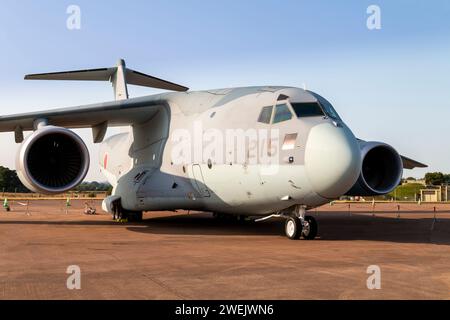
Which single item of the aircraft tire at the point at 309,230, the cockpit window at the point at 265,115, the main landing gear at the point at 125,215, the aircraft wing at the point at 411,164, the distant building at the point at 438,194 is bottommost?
the distant building at the point at 438,194

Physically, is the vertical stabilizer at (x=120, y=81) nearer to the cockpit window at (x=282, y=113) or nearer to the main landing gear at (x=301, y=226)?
the cockpit window at (x=282, y=113)

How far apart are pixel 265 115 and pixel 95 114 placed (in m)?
6.08

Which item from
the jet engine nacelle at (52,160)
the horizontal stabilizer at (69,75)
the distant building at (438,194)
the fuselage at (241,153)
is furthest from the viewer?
the distant building at (438,194)

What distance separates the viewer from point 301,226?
12109 mm

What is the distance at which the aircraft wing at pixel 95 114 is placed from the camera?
51.6ft

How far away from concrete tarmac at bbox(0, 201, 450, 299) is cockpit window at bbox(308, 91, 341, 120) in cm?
288

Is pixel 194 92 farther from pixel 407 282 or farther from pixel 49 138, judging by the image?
pixel 407 282

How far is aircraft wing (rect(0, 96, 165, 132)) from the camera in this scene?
15727 mm

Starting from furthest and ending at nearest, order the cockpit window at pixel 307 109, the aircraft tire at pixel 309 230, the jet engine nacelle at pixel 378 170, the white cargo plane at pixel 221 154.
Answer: the jet engine nacelle at pixel 378 170 < the aircraft tire at pixel 309 230 < the cockpit window at pixel 307 109 < the white cargo plane at pixel 221 154

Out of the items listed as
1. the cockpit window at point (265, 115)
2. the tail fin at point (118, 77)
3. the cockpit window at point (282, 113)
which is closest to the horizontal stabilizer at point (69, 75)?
the tail fin at point (118, 77)

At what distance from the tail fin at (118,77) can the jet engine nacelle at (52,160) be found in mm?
6310

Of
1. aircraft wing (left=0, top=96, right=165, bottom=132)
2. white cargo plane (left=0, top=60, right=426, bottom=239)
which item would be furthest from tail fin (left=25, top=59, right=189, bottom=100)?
aircraft wing (left=0, top=96, right=165, bottom=132)

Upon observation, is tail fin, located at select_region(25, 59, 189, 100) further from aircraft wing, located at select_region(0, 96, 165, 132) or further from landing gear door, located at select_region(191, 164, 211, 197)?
landing gear door, located at select_region(191, 164, 211, 197)

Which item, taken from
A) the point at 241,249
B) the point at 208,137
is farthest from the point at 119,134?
the point at 241,249
